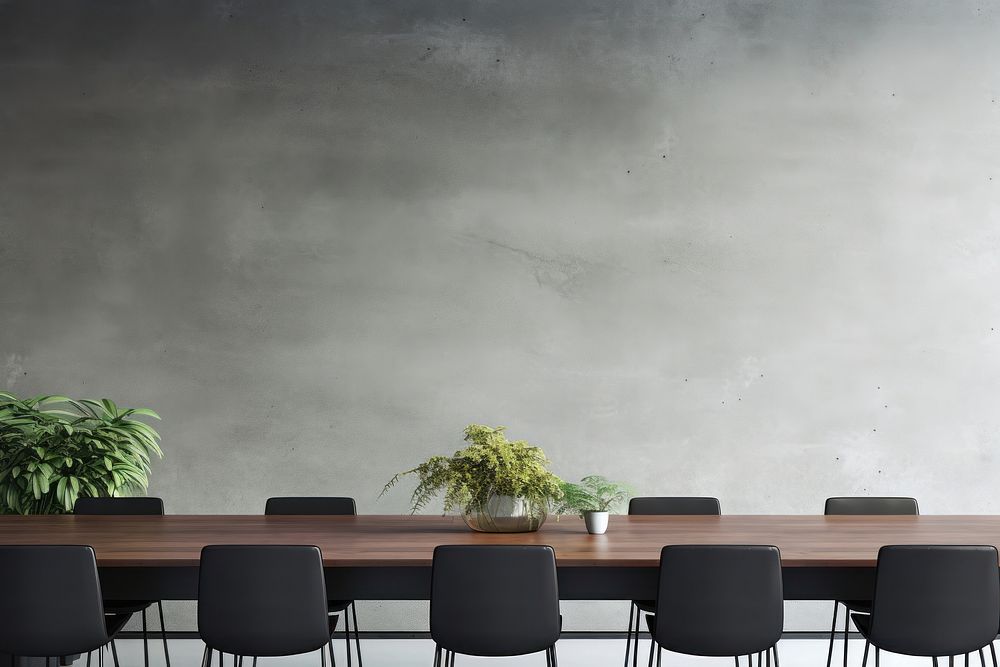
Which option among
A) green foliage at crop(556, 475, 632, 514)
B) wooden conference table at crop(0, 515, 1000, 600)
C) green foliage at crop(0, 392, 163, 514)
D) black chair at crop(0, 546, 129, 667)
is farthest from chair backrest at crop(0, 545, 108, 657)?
green foliage at crop(0, 392, 163, 514)

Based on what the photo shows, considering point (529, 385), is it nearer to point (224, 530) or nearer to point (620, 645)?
point (620, 645)

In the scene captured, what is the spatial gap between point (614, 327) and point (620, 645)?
190cm

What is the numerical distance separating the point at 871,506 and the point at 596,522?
183 centimetres

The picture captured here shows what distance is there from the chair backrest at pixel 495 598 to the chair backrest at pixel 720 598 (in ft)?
1.24

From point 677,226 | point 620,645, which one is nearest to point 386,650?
point 620,645

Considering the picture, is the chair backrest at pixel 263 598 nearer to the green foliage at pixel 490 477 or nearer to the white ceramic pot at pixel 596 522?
the green foliage at pixel 490 477

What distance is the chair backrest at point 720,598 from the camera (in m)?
2.77

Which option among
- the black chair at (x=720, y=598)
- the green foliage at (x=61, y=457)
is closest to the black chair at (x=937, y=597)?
the black chair at (x=720, y=598)

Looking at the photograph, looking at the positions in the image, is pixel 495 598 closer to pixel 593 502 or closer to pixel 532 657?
pixel 593 502

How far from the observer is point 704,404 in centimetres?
535

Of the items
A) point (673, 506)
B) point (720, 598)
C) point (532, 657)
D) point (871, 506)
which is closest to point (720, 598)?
point (720, 598)

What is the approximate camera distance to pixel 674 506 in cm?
427

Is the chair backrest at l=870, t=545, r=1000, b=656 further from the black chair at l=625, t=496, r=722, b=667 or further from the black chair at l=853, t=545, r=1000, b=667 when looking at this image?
the black chair at l=625, t=496, r=722, b=667

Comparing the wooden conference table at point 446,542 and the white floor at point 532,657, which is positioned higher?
the wooden conference table at point 446,542
